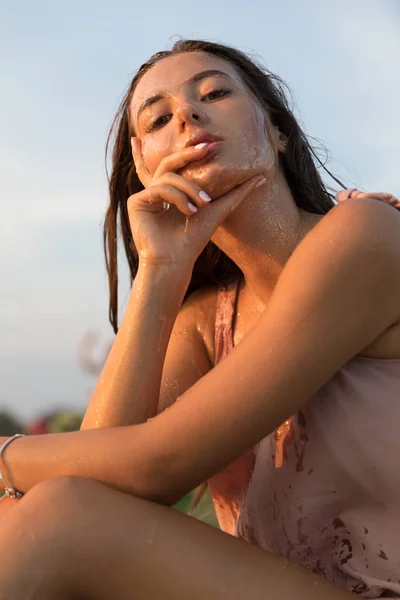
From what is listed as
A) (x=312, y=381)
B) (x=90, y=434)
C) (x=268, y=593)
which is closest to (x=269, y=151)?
(x=312, y=381)

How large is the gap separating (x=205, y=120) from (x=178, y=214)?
0.31m

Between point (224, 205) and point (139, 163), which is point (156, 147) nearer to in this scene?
point (139, 163)

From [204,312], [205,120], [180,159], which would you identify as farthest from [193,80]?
[204,312]

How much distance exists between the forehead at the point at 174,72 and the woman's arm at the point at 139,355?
63 centimetres

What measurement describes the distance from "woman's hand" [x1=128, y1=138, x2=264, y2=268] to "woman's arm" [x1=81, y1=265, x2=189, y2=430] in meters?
0.06

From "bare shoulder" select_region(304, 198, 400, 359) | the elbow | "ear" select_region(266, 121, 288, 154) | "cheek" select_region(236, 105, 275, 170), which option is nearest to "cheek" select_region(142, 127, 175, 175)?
"cheek" select_region(236, 105, 275, 170)

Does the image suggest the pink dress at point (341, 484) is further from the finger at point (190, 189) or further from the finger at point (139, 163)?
the finger at point (139, 163)

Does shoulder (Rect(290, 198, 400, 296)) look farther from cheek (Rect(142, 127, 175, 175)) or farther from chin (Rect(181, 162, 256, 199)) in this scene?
cheek (Rect(142, 127, 175, 175))

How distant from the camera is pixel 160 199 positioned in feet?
8.95

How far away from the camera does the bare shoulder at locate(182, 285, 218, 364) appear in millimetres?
3023

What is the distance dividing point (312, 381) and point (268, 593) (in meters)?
0.53

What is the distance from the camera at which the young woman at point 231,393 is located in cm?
203

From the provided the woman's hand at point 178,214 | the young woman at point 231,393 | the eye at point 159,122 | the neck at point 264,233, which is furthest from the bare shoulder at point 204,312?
the eye at point 159,122

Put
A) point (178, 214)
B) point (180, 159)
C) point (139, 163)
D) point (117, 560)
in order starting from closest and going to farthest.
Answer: point (117, 560), point (180, 159), point (178, 214), point (139, 163)
